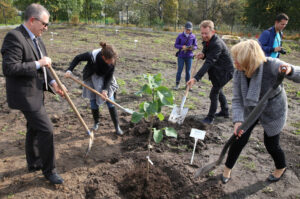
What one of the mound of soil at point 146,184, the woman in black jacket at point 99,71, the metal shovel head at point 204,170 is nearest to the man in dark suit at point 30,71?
the woman in black jacket at point 99,71

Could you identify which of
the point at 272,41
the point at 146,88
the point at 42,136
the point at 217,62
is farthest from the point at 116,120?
the point at 272,41

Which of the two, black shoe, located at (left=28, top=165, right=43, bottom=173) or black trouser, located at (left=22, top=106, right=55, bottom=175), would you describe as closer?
black trouser, located at (left=22, top=106, right=55, bottom=175)

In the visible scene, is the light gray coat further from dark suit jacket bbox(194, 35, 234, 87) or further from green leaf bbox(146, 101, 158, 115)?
dark suit jacket bbox(194, 35, 234, 87)

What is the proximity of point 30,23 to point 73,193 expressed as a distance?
6.52 ft

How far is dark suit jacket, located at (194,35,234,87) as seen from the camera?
13.0 ft

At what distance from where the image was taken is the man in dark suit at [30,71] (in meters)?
2.13

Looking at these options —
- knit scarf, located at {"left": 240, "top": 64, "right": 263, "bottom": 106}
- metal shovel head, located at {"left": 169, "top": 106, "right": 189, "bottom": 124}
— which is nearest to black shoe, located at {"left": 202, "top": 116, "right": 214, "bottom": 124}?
metal shovel head, located at {"left": 169, "top": 106, "right": 189, "bottom": 124}

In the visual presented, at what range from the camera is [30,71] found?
219cm

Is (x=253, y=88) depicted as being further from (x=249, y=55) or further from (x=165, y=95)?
(x=165, y=95)

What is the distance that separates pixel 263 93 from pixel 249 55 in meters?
0.48

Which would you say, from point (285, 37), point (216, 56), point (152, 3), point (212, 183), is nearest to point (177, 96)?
point (216, 56)

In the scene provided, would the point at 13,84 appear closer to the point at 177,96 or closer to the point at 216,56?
the point at 216,56

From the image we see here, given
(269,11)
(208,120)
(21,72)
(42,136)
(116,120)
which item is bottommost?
(208,120)

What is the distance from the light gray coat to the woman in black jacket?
1751 millimetres
